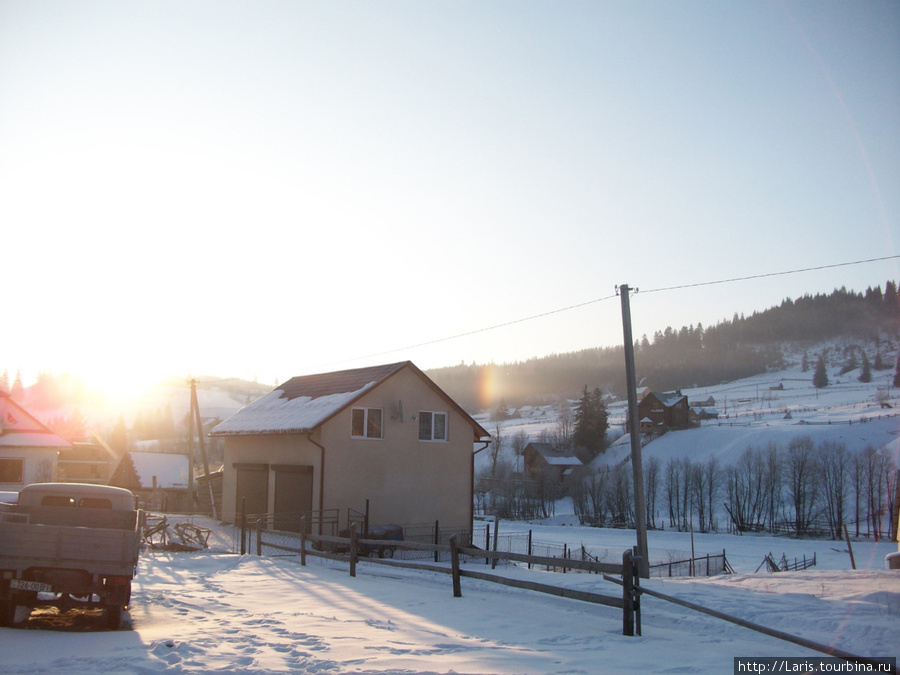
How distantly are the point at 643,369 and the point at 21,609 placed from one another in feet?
603

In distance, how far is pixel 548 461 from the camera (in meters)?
89.9

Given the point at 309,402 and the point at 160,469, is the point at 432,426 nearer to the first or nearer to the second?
the point at 309,402

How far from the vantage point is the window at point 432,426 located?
90.3 ft

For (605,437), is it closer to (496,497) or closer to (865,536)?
(496,497)

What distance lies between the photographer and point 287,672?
250 inches

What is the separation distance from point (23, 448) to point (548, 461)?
6576 cm

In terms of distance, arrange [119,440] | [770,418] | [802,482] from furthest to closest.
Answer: [119,440] → [770,418] → [802,482]

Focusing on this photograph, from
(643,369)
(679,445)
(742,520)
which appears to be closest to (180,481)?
(742,520)

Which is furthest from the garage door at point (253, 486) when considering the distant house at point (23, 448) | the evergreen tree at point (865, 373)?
the evergreen tree at point (865, 373)

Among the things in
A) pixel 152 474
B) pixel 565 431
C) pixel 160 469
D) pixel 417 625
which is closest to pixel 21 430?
pixel 152 474

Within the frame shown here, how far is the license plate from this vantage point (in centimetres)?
841

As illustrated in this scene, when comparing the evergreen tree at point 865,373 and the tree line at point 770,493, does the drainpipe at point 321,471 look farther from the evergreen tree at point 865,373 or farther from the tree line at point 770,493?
the evergreen tree at point 865,373

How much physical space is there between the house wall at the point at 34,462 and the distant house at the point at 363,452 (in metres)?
13.4

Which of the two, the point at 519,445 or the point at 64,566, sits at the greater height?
the point at 519,445
